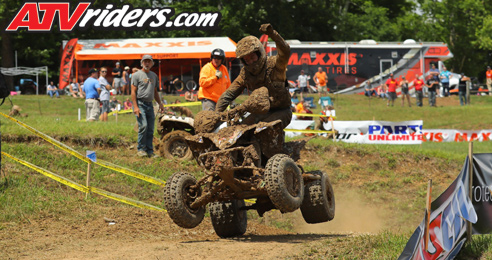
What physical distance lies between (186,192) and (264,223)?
4241mm

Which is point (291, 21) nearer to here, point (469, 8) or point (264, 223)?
point (469, 8)

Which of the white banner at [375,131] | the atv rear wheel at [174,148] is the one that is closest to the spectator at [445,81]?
the white banner at [375,131]

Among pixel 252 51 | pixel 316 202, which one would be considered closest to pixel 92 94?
pixel 252 51

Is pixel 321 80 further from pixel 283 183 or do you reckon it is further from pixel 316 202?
pixel 283 183

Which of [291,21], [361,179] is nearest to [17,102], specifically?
[361,179]

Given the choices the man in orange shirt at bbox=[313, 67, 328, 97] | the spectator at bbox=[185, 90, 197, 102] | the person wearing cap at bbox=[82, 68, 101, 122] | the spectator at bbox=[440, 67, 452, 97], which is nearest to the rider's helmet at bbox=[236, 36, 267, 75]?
the person wearing cap at bbox=[82, 68, 101, 122]

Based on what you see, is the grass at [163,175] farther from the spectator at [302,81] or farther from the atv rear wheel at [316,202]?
the spectator at [302,81]

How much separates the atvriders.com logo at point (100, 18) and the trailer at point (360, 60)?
5.79 m

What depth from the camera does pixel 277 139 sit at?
9.27 meters

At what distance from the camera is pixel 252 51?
9.09 meters

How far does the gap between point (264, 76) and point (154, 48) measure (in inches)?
1058

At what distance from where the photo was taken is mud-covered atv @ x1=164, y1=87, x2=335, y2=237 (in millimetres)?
Answer: 8477

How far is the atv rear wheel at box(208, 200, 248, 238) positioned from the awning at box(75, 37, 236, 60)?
24629mm

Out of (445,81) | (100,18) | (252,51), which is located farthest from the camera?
(445,81)
